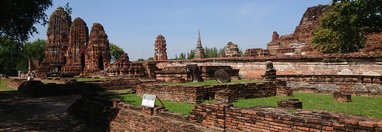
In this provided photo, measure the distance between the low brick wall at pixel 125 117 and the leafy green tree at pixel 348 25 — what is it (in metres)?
13.3

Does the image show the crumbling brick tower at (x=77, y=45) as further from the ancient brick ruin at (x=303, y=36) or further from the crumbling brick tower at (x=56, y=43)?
the ancient brick ruin at (x=303, y=36)

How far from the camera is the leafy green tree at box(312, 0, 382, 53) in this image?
55.8ft

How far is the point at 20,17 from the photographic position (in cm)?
1549

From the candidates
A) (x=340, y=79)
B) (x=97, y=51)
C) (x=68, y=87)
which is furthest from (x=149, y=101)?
(x=97, y=51)

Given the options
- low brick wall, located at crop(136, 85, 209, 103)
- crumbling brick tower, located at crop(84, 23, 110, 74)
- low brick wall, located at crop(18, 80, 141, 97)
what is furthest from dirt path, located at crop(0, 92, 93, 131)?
crumbling brick tower, located at crop(84, 23, 110, 74)

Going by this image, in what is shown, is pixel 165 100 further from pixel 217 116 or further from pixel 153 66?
pixel 153 66

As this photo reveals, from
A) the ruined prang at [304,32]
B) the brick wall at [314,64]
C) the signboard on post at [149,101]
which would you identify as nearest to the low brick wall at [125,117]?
the signboard on post at [149,101]

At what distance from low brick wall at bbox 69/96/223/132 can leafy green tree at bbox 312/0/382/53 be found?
13273mm

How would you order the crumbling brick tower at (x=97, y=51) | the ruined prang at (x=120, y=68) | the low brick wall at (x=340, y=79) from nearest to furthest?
the low brick wall at (x=340, y=79) → the ruined prang at (x=120, y=68) → the crumbling brick tower at (x=97, y=51)

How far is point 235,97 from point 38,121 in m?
6.90

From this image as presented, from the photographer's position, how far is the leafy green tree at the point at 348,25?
17.0 metres

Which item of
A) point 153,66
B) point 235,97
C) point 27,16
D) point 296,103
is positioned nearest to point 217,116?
point 296,103

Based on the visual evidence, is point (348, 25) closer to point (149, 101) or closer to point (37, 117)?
point (149, 101)

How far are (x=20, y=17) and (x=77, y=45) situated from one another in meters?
19.3
